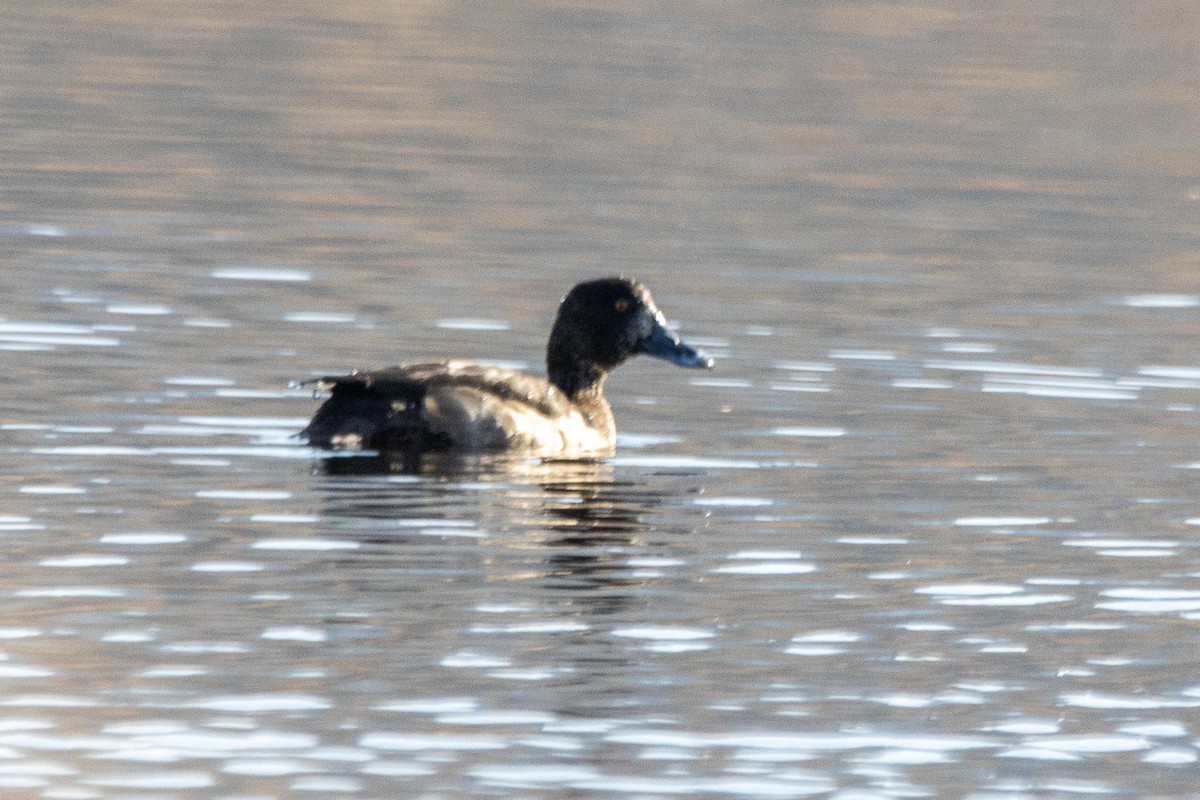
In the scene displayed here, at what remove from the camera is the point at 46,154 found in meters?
24.4

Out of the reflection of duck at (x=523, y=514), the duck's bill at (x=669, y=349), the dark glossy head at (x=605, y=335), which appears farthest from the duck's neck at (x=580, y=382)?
the reflection of duck at (x=523, y=514)

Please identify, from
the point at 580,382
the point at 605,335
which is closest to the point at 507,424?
the point at 580,382

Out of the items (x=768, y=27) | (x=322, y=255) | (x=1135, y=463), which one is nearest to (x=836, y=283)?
(x=322, y=255)

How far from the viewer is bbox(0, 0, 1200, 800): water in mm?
8797

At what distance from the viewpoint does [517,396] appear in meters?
13.8

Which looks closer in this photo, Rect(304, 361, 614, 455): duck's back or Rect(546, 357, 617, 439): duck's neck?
Rect(304, 361, 614, 455): duck's back

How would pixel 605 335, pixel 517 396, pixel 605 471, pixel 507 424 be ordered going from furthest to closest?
1. pixel 605 335
2. pixel 517 396
3. pixel 507 424
4. pixel 605 471

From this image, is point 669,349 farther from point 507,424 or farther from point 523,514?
point 523,514

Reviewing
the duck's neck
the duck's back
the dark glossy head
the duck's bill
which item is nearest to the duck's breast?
the duck's back

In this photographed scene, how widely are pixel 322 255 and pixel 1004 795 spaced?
11767 millimetres

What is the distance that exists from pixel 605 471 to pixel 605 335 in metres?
1.60

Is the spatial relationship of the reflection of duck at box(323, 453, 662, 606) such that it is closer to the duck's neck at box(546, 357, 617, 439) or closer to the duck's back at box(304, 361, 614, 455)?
the duck's back at box(304, 361, 614, 455)

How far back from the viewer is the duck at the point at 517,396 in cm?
1325

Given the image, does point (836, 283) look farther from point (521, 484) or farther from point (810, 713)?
point (810, 713)
